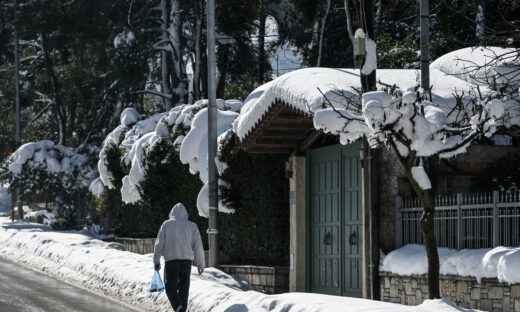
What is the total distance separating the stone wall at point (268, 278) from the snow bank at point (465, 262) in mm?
4463

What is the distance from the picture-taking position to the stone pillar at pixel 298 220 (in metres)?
19.0

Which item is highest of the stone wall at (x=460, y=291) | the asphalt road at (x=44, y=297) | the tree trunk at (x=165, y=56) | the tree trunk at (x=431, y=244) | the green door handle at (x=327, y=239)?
the tree trunk at (x=165, y=56)

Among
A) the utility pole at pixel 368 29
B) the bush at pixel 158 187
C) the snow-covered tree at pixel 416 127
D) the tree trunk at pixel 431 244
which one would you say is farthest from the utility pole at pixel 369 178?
the bush at pixel 158 187

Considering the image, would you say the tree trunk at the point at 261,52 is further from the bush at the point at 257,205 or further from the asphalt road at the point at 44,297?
the asphalt road at the point at 44,297

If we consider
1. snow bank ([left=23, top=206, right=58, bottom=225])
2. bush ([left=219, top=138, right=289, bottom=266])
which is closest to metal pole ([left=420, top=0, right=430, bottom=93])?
bush ([left=219, top=138, right=289, bottom=266])

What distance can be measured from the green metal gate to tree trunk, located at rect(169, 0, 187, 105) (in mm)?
19150

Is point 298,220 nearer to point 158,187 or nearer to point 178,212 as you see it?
point 178,212

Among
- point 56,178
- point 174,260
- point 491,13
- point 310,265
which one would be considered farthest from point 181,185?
point 56,178

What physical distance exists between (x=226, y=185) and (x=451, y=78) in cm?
636

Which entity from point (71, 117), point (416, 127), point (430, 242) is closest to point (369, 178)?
point (430, 242)

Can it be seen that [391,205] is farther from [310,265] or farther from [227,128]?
[227,128]

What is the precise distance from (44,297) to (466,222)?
24.5 ft

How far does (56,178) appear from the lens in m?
38.0

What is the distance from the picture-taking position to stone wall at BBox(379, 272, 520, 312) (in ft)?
39.7
